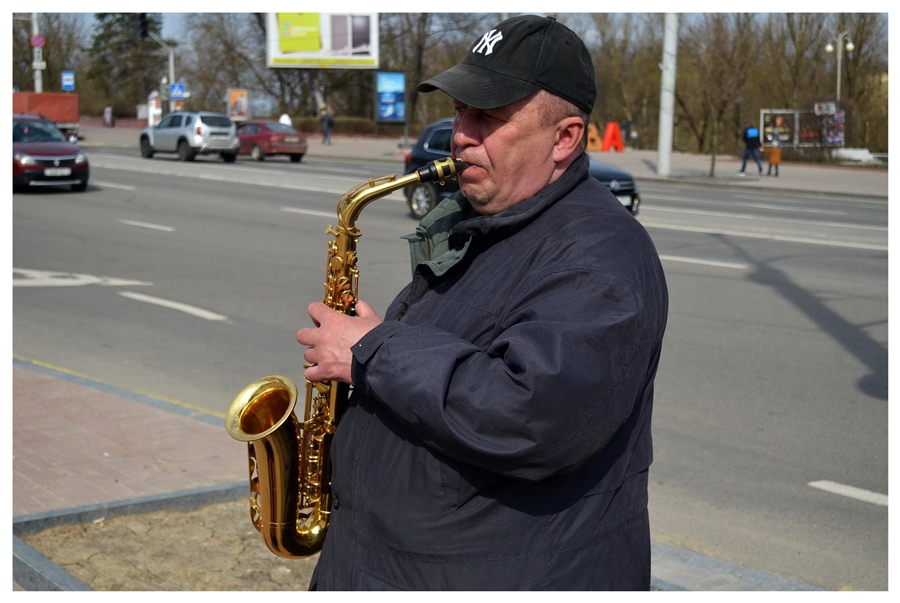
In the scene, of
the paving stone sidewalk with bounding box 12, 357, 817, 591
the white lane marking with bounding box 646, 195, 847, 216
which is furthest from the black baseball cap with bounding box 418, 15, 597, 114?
the white lane marking with bounding box 646, 195, 847, 216

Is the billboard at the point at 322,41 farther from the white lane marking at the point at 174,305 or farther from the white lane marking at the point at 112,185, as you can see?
the white lane marking at the point at 174,305

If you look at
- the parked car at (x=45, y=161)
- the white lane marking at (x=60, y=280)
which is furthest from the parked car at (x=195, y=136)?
the white lane marking at (x=60, y=280)

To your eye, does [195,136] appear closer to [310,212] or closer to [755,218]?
[310,212]

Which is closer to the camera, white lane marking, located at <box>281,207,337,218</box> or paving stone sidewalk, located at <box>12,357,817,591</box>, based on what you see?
paving stone sidewalk, located at <box>12,357,817,591</box>

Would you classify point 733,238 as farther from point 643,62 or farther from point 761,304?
point 643,62

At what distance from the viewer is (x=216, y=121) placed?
32.1 m

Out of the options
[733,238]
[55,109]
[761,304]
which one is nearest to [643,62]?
[55,109]

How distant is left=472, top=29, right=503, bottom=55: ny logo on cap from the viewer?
2.10 metres

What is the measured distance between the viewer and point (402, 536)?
2033 mm

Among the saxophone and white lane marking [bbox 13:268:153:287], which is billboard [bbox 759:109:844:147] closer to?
white lane marking [bbox 13:268:153:287]

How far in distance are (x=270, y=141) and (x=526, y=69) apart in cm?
3319

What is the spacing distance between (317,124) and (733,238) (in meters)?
41.8

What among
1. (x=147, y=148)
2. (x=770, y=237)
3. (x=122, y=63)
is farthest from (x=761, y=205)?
(x=122, y=63)

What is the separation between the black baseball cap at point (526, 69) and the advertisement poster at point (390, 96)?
1698 inches
